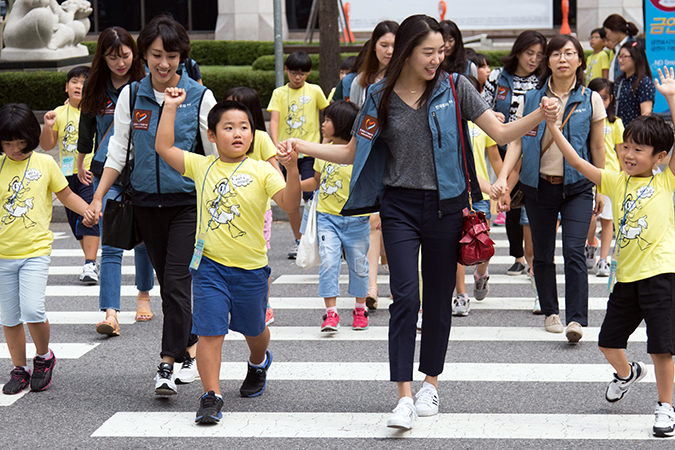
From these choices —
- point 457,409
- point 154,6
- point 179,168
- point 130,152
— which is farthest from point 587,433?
point 154,6

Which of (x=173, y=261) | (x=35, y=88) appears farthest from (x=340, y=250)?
(x=35, y=88)

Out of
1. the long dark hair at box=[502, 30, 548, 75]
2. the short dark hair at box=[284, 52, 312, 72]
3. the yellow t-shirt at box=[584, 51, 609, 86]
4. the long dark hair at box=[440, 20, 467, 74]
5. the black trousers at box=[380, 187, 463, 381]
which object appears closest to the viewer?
the black trousers at box=[380, 187, 463, 381]

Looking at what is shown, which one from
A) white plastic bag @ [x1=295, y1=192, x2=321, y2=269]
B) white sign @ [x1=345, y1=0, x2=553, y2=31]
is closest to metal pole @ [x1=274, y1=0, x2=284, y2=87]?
white plastic bag @ [x1=295, y1=192, x2=321, y2=269]

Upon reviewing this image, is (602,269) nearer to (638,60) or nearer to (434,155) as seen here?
(638,60)

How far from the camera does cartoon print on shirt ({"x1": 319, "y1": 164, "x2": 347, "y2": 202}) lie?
255 inches

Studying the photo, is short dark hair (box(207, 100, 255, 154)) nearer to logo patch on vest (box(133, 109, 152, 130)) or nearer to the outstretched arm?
the outstretched arm

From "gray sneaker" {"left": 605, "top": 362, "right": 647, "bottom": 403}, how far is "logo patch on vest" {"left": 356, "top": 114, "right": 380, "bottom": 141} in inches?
74.4

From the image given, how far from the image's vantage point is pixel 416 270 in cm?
448

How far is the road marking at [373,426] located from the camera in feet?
14.3

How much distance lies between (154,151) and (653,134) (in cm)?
275

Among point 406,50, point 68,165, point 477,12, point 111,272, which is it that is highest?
point 477,12

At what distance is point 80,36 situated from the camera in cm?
2020

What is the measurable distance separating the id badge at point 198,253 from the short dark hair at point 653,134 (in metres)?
A: 2.32

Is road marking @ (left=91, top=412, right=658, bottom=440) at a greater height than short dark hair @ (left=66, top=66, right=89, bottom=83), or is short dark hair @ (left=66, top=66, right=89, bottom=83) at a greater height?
short dark hair @ (left=66, top=66, right=89, bottom=83)
